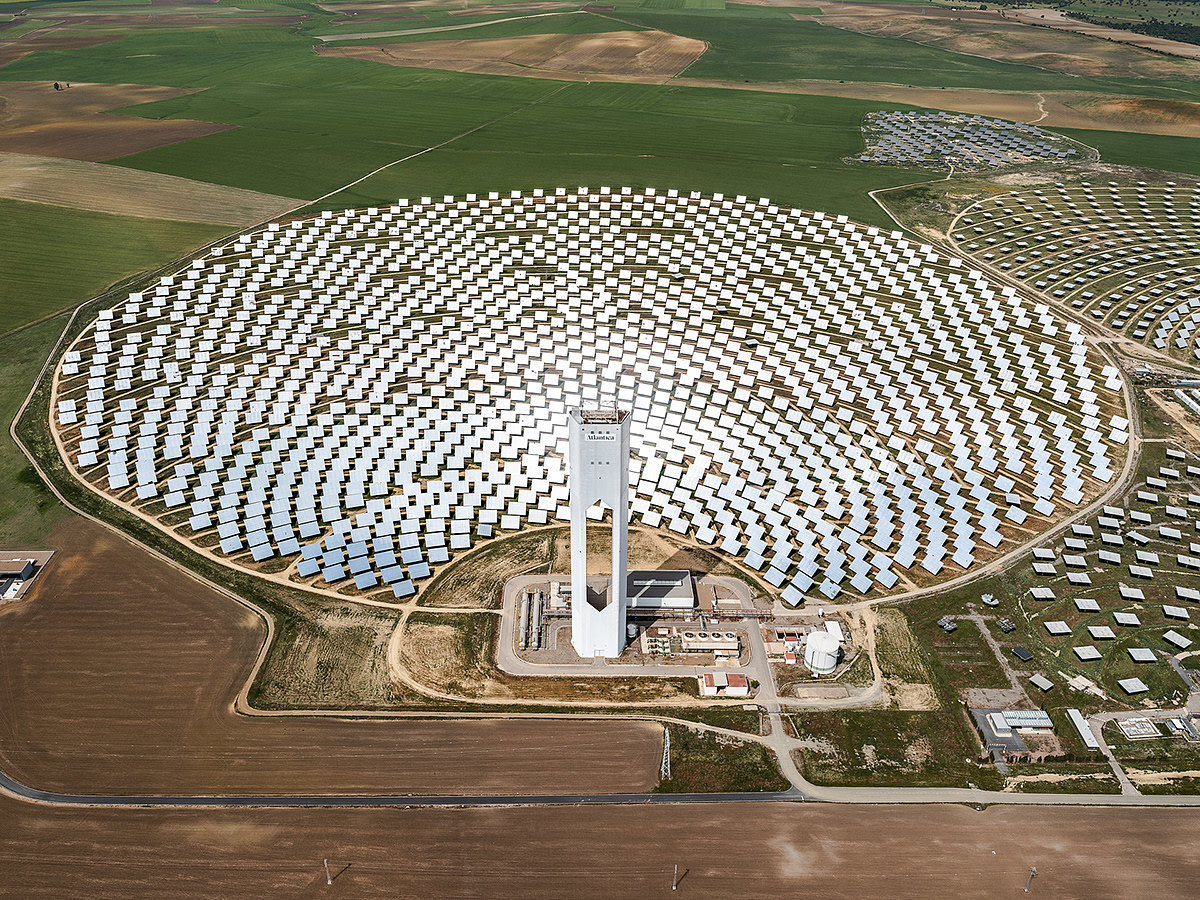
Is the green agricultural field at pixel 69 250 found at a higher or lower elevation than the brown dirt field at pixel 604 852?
higher

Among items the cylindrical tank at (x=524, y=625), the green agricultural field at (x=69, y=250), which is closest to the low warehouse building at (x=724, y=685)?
the cylindrical tank at (x=524, y=625)

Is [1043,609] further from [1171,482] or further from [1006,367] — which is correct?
[1006,367]

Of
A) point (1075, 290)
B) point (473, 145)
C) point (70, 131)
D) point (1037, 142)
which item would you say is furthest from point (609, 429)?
point (70, 131)

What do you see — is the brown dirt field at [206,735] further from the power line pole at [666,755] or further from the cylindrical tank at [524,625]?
the cylindrical tank at [524,625]

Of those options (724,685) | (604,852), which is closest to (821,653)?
(724,685)

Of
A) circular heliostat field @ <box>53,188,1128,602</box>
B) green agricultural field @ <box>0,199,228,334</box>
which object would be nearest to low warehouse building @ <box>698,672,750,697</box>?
circular heliostat field @ <box>53,188,1128,602</box>

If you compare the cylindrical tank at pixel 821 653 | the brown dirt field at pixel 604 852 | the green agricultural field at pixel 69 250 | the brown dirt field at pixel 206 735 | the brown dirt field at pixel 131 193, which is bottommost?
the brown dirt field at pixel 206 735

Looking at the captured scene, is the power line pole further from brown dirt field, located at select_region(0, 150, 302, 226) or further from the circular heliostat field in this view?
brown dirt field, located at select_region(0, 150, 302, 226)
